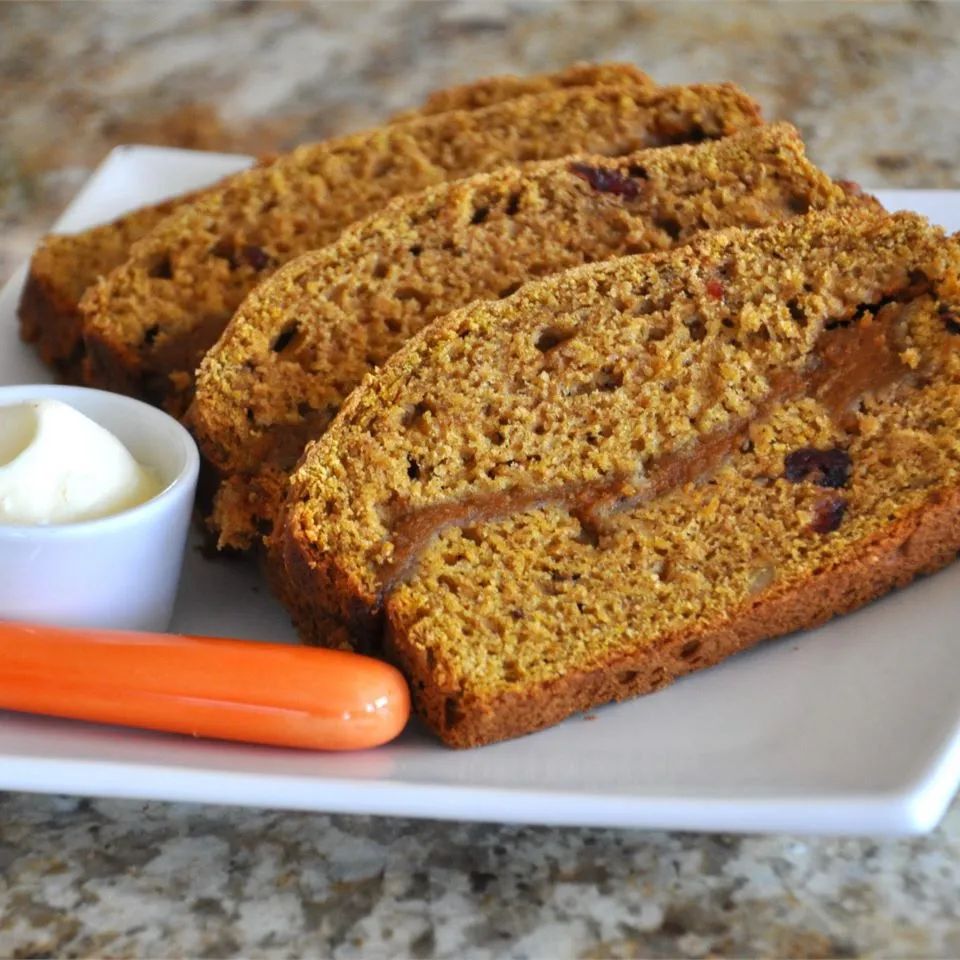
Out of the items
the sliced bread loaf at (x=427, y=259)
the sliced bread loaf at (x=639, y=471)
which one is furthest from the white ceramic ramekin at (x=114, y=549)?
the sliced bread loaf at (x=639, y=471)

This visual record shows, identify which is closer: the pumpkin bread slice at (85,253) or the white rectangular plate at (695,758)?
the white rectangular plate at (695,758)

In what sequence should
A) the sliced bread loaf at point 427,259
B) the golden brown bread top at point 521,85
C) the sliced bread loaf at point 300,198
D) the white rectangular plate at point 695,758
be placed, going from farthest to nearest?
the golden brown bread top at point 521,85 < the sliced bread loaf at point 300,198 < the sliced bread loaf at point 427,259 < the white rectangular plate at point 695,758

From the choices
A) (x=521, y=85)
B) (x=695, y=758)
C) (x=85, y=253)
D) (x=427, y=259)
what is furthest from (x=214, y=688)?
(x=521, y=85)

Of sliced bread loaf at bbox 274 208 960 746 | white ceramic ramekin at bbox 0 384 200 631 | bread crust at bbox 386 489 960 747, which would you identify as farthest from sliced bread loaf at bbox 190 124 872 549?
bread crust at bbox 386 489 960 747

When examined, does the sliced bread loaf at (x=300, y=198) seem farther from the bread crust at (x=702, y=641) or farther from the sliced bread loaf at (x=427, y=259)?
the bread crust at (x=702, y=641)

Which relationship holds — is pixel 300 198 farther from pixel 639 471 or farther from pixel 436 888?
pixel 436 888

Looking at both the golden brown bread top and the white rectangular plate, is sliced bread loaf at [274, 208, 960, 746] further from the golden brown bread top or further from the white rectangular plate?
the golden brown bread top

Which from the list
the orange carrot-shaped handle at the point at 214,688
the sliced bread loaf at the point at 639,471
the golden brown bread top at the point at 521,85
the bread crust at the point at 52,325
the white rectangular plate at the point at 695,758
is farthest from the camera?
the golden brown bread top at the point at 521,85
